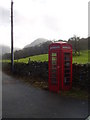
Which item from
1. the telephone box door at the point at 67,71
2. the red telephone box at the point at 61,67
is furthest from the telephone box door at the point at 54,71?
the telephone box door at the point at 67,71

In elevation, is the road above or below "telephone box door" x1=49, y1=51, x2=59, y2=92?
below

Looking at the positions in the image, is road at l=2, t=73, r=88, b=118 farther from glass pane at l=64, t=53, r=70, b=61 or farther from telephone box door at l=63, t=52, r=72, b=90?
glass pane at l=64, t=53, r=70, b=61

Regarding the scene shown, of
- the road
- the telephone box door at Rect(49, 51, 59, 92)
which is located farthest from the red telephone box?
the road

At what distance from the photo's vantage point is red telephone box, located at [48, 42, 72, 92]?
959 cm

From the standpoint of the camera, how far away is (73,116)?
19.3 ft

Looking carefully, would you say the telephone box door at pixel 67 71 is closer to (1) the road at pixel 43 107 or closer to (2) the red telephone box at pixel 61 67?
(2) the red telephone box at pixel 61 67


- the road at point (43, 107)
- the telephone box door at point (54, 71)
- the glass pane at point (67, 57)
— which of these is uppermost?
the glass pane at point (67, 57)

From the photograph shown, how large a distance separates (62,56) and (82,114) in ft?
12.8

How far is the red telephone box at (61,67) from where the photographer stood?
959 centimetres

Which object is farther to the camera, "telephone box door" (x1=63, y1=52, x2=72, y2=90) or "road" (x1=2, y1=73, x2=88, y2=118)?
"telephone box door" (x1=63, y1=52, x2=72, y2=90)

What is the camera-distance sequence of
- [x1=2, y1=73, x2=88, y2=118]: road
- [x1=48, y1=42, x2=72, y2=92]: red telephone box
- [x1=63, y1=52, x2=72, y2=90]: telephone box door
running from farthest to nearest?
[x1=63, y1=52, x2=72, y2=90]: telephone box door < [x1=48, y1=42, x2=72, y2=92]: red telephone box < [x1=2, y1=73, x2=88, y2=118]: road

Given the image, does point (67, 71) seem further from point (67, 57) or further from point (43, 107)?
point (43, 107)

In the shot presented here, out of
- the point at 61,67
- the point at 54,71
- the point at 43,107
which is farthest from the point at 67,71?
the point at 43,107

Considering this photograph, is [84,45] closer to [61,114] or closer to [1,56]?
[1,56]
